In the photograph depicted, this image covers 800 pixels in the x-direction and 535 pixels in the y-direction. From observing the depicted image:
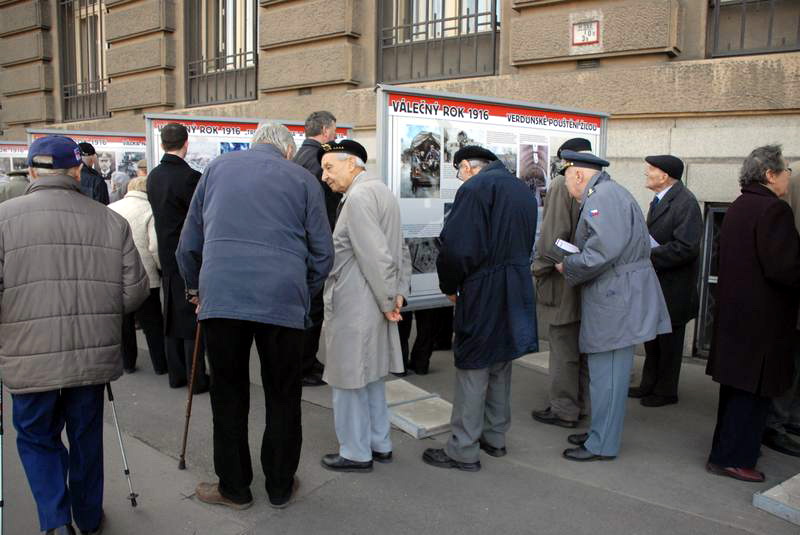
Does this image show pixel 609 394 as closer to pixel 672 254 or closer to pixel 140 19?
pixel 672 254

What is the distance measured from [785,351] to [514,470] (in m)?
1.61

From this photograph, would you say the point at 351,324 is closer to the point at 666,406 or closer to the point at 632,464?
the point at 632,464

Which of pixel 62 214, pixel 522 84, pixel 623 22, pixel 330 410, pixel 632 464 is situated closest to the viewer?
pixel 62 214

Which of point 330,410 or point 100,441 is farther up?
point 100,441

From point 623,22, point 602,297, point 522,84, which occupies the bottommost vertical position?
point 602,297

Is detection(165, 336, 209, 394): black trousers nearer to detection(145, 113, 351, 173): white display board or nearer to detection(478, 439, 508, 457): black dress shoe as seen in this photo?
detection(145, 113, 351, 173): white display board

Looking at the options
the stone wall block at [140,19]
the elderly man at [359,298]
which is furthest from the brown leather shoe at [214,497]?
the stone wall block at [140,19]

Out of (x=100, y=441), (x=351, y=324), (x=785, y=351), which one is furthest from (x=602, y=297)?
(x=100, y=441)

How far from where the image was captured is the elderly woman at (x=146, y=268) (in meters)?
5.57

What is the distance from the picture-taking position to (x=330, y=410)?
4934mm

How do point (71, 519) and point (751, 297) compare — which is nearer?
point (71, 519)

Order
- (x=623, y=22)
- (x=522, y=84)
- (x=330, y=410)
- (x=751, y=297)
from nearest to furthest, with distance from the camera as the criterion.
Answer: (x=751, y=297) → (x=330, y=410) → (x=623, y=22) → (x=522, y=84)

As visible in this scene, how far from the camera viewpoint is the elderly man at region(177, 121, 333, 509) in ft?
10.4

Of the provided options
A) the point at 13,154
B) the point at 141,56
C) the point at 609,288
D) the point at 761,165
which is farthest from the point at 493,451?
the point at 13,154
